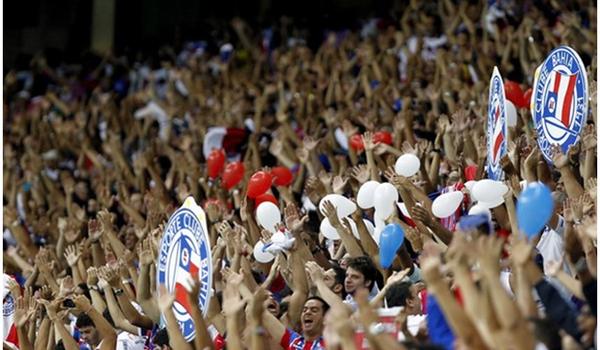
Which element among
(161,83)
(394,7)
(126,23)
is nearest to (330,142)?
(161,83)

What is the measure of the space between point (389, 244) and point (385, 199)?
591mm

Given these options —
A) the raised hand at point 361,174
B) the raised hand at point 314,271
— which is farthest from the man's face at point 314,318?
the raised hand at point 361,174

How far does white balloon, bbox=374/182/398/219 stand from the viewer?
6543 millimetres

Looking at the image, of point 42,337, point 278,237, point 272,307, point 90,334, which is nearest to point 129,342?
point 90,334

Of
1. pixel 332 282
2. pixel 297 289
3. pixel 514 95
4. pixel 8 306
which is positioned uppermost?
pixel 514 95

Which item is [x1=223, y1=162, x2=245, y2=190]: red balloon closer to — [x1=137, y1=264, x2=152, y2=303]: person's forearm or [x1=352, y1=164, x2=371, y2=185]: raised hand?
[x1=352, y1=164, x2=371, y2=185]: raised hand

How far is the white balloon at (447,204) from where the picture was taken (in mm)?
6320

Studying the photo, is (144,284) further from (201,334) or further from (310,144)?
(310,144)

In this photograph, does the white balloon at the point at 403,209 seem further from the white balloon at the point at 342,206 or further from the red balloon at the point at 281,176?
the red balloon at the point at 281,176

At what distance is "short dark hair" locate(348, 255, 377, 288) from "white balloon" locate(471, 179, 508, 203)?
581mm

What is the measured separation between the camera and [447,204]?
20.7ft

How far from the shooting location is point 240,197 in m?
8.52

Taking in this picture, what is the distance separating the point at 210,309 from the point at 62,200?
4.96 m

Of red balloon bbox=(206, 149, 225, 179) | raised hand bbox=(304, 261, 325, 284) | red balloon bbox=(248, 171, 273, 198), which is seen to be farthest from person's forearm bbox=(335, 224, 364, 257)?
red balloon bbox=(206, 149, 225, 179)
